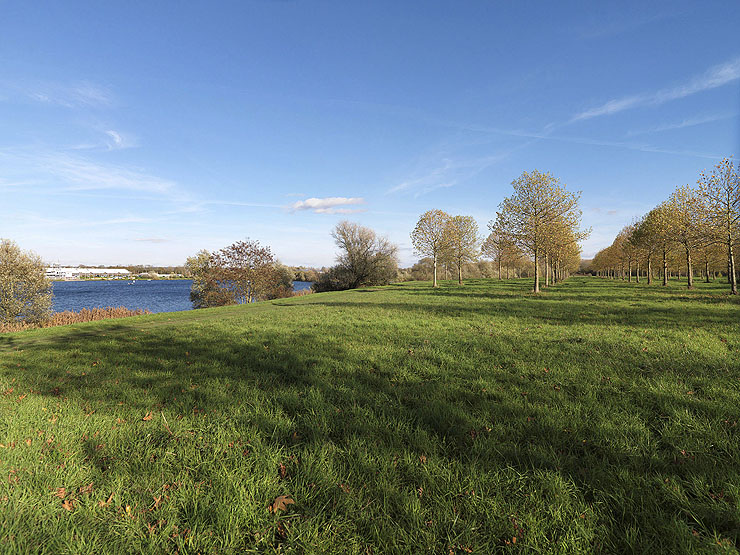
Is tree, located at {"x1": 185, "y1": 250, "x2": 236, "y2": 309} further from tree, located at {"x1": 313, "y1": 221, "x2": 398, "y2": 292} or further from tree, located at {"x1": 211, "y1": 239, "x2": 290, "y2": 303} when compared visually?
tree, located at {"x1": 313, "y1": 221, "x2": 398, "y2": 292}

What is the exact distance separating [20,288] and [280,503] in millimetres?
32892

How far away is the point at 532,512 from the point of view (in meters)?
2.32

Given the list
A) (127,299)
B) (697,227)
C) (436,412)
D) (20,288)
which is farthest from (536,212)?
(127,299)

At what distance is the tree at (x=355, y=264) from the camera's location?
142 ft

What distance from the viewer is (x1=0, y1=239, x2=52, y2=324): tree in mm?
22125

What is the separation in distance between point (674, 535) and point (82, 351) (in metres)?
10.7

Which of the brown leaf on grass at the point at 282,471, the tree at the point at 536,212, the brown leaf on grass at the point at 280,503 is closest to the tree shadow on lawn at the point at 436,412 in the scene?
the brown leaf on grass at the point at 282,471

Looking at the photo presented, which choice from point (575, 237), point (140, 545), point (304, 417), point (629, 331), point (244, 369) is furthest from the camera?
point (575, 237)

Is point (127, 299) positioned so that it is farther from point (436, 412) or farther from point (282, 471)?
point (436, 412)

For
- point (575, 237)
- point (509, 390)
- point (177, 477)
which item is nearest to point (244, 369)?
point (177, 477)

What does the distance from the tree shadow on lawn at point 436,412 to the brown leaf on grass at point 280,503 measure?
74 cm

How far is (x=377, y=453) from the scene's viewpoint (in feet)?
Result: 10.0

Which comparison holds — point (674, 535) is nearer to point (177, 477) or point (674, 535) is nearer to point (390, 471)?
point (390, 471)

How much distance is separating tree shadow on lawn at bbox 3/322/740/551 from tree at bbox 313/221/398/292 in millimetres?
36201
